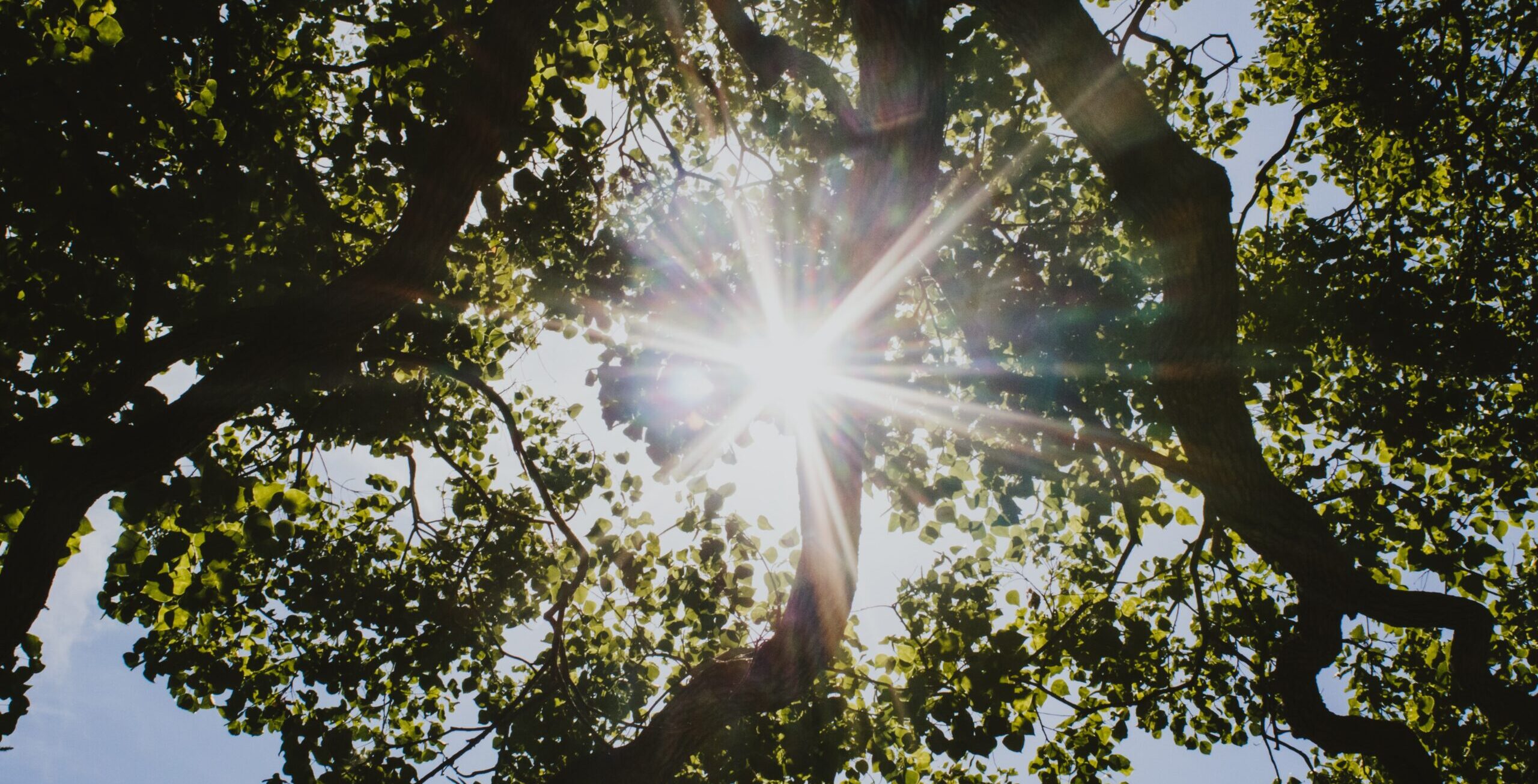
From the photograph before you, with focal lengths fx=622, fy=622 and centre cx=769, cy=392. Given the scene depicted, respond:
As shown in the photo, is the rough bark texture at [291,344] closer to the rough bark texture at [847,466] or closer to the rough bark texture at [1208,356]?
the rough bark texture at [847,466]

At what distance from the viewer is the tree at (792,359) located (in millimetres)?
3557

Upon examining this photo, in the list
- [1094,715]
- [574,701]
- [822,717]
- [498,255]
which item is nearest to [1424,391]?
[1094,715]

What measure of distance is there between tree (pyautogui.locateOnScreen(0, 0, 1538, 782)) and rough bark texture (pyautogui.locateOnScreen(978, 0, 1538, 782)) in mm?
29

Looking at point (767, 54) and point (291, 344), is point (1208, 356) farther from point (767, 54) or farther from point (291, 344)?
point (291, 344)

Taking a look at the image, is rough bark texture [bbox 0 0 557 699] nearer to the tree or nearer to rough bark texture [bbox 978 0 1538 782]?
the tree

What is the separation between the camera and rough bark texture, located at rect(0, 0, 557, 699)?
2.70m

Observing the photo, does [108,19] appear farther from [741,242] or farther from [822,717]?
[822,717]

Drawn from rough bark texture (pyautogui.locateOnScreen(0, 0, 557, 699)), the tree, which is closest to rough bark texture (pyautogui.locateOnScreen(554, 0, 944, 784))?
the tree

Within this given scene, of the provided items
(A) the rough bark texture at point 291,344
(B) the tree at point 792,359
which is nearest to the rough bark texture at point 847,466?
(B) the tree at point 792,359

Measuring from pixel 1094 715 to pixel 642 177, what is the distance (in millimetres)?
6821

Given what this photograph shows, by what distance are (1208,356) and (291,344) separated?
206 inches

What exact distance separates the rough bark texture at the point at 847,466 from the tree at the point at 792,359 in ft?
0.09

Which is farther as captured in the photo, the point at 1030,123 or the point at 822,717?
the point at 1030,123

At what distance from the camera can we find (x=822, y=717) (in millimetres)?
4199
